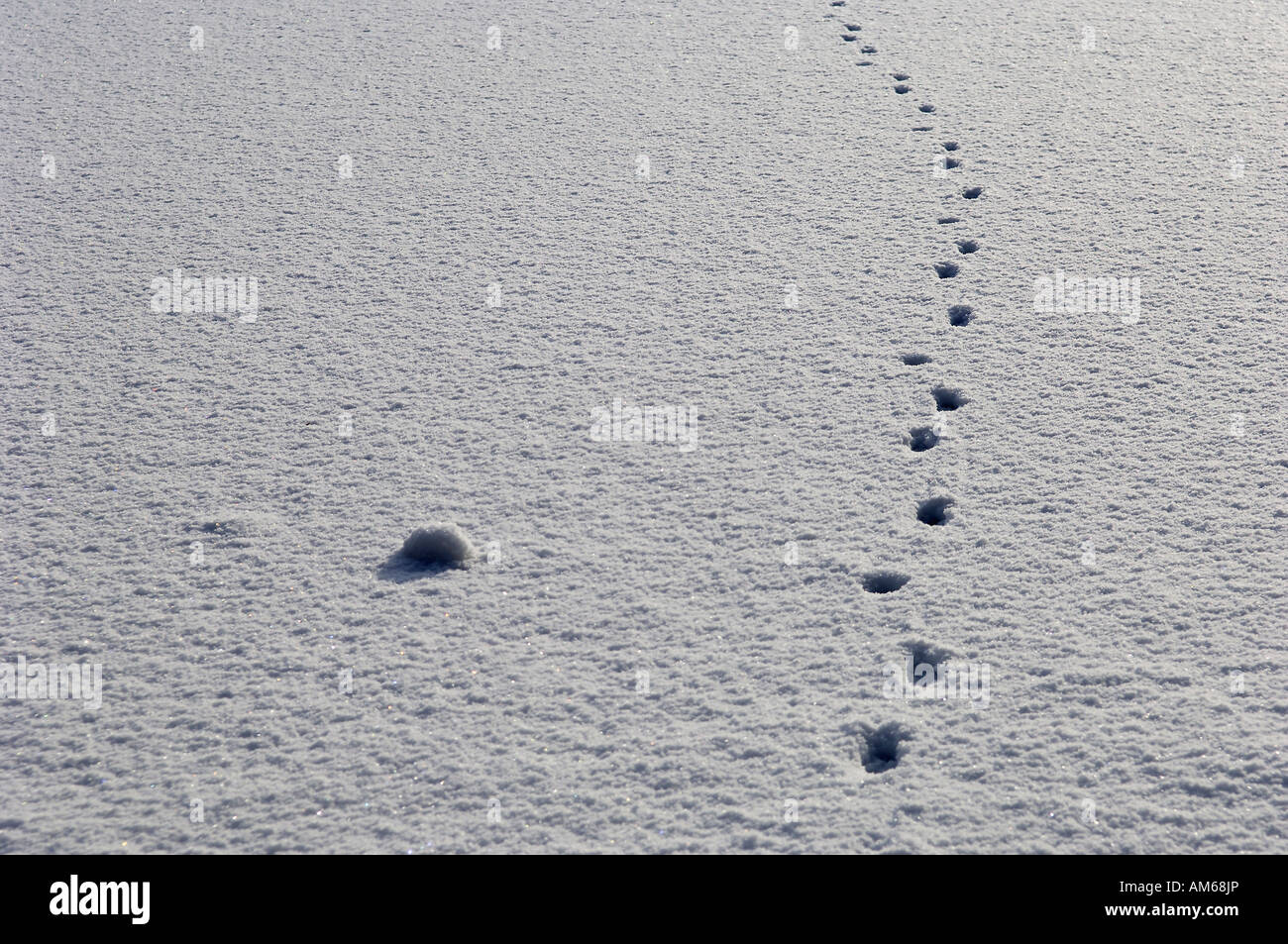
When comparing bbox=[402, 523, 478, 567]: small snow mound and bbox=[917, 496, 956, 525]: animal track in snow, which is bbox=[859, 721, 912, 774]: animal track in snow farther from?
bbox=[402, 523, 478, 567]: small snow mound

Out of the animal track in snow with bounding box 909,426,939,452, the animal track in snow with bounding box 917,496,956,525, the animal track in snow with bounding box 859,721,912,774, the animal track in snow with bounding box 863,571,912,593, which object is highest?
the animal track in snow with bounding box 909,426,939,452

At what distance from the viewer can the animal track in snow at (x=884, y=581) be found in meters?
1.79

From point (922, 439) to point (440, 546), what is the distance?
3.25ft

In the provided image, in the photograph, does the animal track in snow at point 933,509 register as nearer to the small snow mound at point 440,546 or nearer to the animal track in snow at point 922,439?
the animal track in snow at point 922,439

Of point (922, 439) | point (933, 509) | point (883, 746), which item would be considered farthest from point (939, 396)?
point (883, 746)

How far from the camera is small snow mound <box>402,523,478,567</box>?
1.86 m

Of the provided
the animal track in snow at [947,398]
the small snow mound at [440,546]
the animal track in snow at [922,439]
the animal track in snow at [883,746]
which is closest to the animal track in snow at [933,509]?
the animal track in snow at [922,439]

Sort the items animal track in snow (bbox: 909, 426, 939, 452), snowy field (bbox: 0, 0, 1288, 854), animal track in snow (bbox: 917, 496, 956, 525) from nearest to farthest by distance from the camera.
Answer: snowy field (bbox: 0, 0, 1288, 854) < animal track in snow (bbox: 917, 496, 956, 525) < animal track in snow (bbox: 909, 426, 939, 452)

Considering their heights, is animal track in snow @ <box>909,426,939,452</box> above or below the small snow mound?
above

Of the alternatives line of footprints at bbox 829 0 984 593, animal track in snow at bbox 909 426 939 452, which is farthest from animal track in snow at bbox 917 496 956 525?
animal track in snow at bbox 909 426 939 452

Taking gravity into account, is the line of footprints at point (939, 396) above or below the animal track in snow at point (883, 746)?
above

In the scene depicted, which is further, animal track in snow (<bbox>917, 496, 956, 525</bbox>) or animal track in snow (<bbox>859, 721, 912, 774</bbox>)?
animal track in snow (<bbox>917, 496, 956, 525</bbox>)

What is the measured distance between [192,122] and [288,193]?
0.70 meters

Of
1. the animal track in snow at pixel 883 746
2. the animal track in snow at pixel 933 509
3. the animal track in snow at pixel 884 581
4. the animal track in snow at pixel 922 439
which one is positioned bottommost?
the animal track in snow at pixel 883 746
